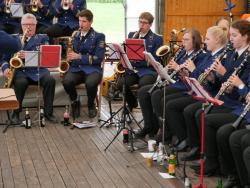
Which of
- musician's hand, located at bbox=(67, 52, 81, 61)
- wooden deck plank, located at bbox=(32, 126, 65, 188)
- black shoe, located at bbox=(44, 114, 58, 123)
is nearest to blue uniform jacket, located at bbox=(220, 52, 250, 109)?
wooden deck plank, located at bbox=(32, 126, 65, 188)

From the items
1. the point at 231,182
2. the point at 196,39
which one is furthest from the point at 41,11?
the point at 231,182

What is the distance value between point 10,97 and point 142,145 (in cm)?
260

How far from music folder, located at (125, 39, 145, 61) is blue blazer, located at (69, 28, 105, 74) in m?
1.07

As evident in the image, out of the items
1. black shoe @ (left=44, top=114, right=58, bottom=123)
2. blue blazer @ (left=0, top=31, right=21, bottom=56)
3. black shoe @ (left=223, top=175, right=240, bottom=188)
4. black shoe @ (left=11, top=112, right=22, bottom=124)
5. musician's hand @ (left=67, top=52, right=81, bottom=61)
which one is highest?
blue blazer @ (left=0, top=31, right=21, bottom=56)

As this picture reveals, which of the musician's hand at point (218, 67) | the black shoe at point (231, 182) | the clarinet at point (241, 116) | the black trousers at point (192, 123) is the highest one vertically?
the musician's hand at point (218, 67)

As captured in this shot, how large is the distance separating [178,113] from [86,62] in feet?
7.38

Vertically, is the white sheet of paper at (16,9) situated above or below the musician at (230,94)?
above

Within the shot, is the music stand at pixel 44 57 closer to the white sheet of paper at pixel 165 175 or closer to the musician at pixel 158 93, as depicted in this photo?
the musician at pixel 158 93

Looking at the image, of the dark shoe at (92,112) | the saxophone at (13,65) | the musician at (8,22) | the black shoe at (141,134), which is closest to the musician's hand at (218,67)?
the black shoe at (141,134)

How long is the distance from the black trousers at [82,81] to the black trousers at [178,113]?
1.89m

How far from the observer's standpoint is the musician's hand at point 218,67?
4914mm

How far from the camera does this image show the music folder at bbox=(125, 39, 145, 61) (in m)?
6.31

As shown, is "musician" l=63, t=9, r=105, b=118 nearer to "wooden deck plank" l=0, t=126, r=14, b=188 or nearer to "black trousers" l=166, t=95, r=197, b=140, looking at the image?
"wooden deck plank" l=0, t=126, r=14, b=188

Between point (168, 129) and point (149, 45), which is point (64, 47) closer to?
point (149, 45)
